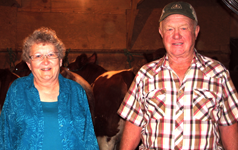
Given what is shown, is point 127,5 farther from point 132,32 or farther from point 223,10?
point 223,10

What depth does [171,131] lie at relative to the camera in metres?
1.62

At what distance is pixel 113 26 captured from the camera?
7527 millimetres

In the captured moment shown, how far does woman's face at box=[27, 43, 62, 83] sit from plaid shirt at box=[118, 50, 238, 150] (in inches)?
29.2

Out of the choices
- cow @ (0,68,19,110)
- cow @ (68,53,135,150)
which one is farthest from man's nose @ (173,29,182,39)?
cow @ (0,68,19,110)

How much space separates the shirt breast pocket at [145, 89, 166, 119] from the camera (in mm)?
1676

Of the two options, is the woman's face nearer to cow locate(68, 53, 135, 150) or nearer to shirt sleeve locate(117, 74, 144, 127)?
shirt sleeve locate(117, 74, 144, 127)

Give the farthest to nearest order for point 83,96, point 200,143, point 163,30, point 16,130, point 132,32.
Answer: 1. point 132,32
2. point 83,96
3. point 163,30
4. point 16,130
5. point 200,143

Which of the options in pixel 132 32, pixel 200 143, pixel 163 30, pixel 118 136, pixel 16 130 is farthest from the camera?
pixel 132 32

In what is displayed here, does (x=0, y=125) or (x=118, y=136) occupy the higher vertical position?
(x=0, y=125)

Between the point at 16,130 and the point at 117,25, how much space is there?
6.22m

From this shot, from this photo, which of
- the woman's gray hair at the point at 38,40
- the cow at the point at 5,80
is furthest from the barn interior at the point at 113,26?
the woman's gray hair at the point at 38,40

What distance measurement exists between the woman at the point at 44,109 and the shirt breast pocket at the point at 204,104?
34.3 inches

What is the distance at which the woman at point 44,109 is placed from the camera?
169 centimetres

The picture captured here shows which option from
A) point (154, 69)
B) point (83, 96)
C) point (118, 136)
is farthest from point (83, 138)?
point (118, 136)
